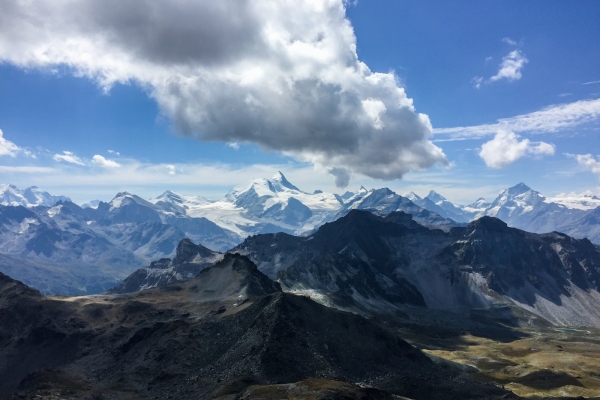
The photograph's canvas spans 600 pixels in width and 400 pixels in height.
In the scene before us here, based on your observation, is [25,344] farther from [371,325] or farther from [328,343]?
[371,325]

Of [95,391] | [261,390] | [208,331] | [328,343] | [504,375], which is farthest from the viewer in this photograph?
[504,375]

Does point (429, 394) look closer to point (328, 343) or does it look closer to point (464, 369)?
point (328, 343)

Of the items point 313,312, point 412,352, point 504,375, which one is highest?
point 313,312

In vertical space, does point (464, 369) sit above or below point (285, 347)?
below

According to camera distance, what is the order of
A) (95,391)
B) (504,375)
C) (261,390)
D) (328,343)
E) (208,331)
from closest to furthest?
(261,390)
(95,391)
(328,343)
(208,331)
(504,375)

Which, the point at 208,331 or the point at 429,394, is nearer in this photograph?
the point at 429,394

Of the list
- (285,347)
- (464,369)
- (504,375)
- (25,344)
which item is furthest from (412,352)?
(25,344)

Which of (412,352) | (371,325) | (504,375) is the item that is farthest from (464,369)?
(371,325)
